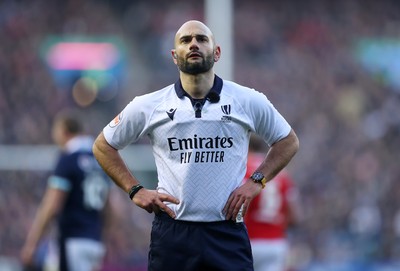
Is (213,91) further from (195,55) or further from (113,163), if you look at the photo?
(113,163)

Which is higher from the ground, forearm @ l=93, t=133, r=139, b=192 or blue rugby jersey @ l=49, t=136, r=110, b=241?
blue rugby jersey @ l=49, t=136, r=110, b=241

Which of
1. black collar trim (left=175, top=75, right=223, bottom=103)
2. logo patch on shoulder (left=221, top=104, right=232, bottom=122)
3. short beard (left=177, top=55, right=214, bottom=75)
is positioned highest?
short beard (left=177, top=55, right=214, bottom=75)

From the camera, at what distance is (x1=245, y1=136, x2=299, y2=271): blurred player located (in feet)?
33.2

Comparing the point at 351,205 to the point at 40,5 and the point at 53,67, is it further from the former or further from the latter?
the point at 40,5

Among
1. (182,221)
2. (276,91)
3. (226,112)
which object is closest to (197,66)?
(226,112)

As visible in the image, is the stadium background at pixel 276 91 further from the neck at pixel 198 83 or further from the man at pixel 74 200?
the neck at pixel 198 83

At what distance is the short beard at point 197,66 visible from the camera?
5.74 m

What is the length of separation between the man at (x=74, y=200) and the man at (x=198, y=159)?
13.4 ft

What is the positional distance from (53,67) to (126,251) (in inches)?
311

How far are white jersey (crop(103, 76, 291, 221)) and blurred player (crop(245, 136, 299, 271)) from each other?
4.07 metres

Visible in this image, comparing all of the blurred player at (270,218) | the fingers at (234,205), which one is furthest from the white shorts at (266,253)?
the fingers at (234,205)

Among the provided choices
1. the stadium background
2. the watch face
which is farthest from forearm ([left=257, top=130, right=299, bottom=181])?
the stadium background

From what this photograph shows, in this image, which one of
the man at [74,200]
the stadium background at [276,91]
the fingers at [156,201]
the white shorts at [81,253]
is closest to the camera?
the fingers at [156,201]

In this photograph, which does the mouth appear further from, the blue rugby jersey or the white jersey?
the blue rugby jersey
